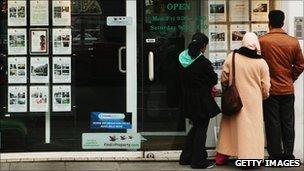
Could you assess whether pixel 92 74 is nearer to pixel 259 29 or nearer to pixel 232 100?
pixel 232 100

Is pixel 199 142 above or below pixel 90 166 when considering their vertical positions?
above

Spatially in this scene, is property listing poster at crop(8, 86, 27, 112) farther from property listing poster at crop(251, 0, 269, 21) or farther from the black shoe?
property listing poster at crop(251, 0, 269, 21)

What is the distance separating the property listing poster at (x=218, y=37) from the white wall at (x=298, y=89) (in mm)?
831

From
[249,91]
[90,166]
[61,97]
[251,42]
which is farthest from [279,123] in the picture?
[61,97]

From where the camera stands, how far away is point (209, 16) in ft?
30.4

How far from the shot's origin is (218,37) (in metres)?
9.31

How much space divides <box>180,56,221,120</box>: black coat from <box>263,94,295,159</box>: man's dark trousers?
2.22 feet

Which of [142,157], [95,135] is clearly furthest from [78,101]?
[142,157]

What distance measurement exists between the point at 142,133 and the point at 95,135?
620 millimetres

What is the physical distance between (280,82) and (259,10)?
1.20m

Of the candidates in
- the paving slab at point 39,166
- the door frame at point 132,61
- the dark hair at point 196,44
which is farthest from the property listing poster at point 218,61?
the paving slab at point 39,166

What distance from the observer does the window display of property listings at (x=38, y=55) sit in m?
9.02

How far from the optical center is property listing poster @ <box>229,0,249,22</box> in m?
9.31

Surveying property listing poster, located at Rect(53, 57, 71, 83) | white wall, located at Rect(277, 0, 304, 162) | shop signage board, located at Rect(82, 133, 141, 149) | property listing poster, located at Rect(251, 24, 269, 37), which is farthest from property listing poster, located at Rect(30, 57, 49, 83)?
white wall, located at Rect(277, 0, 304, 162)
